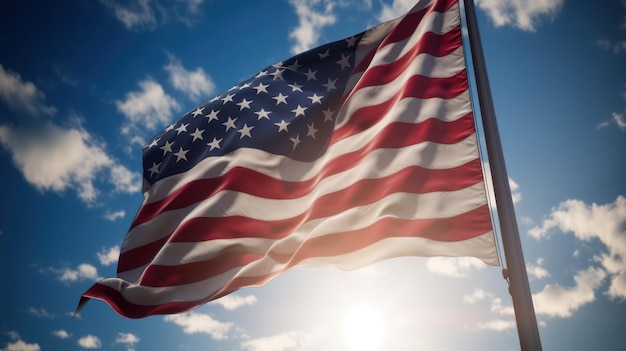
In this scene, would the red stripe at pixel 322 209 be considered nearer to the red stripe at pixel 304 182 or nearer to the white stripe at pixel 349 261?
the red stripe at pixel 304 182

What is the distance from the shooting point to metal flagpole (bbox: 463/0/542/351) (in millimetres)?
4086

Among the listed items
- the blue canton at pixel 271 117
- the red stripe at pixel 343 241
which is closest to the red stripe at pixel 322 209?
the red stripe at pixel 343 241

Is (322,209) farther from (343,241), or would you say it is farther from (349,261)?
(349,261)

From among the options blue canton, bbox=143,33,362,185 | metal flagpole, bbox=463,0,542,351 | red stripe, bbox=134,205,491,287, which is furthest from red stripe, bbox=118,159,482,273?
blue canton, bbox=143,33,362,185

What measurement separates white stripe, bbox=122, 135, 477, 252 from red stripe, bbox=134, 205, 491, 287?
740 mm

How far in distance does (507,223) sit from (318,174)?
130 inches

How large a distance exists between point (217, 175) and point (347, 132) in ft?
7.46

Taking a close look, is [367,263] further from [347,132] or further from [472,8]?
[472,8]

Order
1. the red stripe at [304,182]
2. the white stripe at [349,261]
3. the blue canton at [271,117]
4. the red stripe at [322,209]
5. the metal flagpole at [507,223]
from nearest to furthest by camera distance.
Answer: the metal flagpole at [507,223] → the white stripe at [349,261] → the red stripe at [322,209] → the red stripe at [304,182] → the blue canton at [271,117]

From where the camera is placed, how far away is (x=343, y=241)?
6.09 meters

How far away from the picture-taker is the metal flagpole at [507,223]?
13.4 ft

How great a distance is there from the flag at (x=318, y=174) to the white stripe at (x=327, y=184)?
18 mm

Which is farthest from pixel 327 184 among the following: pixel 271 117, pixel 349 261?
pixel 271 117

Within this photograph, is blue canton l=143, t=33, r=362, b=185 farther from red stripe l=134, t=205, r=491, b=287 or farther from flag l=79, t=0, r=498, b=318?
red stripe l=134, t=205, r=491, b=287
